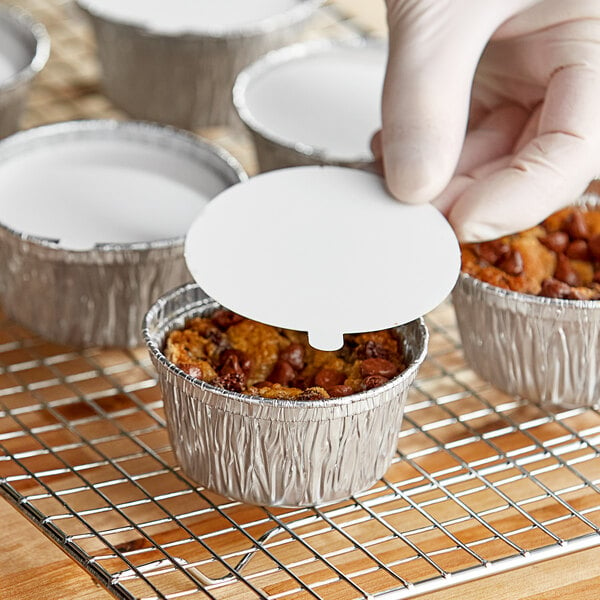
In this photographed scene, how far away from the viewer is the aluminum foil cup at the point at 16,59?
212 cm

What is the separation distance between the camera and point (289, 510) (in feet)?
4.95

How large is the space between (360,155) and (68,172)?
0.51m

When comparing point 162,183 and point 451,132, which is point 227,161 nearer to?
point 162,183

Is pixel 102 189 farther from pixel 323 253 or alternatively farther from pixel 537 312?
pixel 537 312

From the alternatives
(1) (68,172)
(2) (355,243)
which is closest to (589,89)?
(2) (355,243)

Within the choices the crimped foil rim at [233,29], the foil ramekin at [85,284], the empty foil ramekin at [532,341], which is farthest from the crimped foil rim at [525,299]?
the crimped foil rim at [233,29]

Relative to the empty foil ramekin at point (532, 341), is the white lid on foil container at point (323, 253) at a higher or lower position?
higher

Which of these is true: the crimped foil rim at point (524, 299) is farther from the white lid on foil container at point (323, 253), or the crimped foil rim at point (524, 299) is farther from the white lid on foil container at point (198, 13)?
the white lid on foil container at point (198, 13)

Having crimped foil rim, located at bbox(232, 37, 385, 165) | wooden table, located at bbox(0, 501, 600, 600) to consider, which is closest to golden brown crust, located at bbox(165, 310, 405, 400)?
wooden table, located at bbox(0, 501, 600, 600)

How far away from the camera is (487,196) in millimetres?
1578

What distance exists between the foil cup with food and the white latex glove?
9cm

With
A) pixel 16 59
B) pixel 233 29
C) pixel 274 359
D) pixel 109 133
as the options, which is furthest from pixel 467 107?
pixel 16 59

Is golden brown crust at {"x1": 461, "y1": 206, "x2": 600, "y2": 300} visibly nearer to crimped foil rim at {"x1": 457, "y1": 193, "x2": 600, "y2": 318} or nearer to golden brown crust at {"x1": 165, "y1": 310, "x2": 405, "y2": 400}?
crimped foil rim at {"x1": 457, "y1": 193, "x2": 600, "y2": 318}

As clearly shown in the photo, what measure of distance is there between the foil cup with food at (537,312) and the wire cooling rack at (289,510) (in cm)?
6
